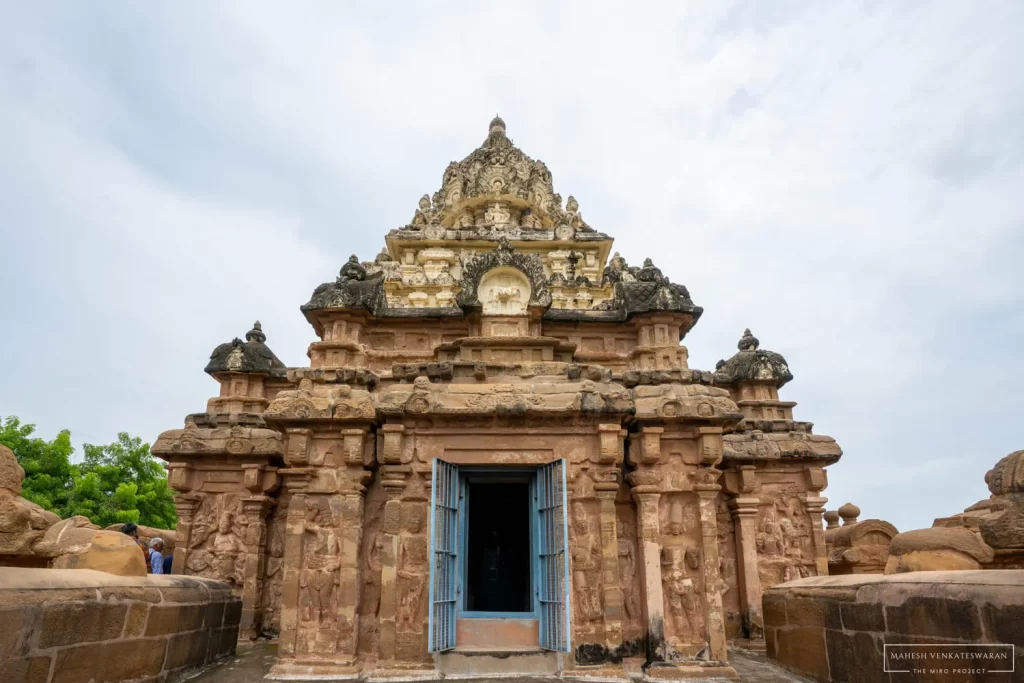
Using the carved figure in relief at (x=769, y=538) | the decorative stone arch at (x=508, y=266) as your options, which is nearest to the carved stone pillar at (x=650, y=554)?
the decorative stone arch at (x=508, y=266)

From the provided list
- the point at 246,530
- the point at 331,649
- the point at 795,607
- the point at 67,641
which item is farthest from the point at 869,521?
the point at 67,641

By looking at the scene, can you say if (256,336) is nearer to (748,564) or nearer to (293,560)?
(293,560)

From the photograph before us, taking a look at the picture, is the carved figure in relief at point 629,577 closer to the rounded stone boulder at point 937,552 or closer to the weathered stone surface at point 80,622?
the rounded stone boulder at point 937,552

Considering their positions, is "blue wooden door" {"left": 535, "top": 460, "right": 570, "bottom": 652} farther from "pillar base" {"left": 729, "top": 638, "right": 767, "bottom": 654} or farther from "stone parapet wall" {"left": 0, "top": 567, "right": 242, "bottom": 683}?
"pillar base" {"left": 729, "top": 638, "right": 767, "bottom": 654}

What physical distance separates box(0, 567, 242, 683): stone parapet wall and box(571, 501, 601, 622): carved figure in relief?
15.4 feet

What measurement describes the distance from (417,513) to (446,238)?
37.7ft

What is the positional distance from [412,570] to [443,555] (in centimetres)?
44

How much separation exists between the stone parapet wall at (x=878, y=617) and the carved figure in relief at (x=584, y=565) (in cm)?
235

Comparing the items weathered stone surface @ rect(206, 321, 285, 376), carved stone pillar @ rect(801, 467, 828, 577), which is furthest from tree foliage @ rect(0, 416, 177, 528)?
carved stone pillar @ rect(801, 467, 828, 577)

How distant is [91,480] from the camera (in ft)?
76.2

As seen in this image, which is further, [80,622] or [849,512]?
[849,512]

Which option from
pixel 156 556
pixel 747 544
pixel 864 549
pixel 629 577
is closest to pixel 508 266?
pixel 629 577

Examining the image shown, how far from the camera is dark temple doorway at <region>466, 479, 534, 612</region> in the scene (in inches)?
517

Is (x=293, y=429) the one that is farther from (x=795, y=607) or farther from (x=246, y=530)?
(x=795, y=607)
